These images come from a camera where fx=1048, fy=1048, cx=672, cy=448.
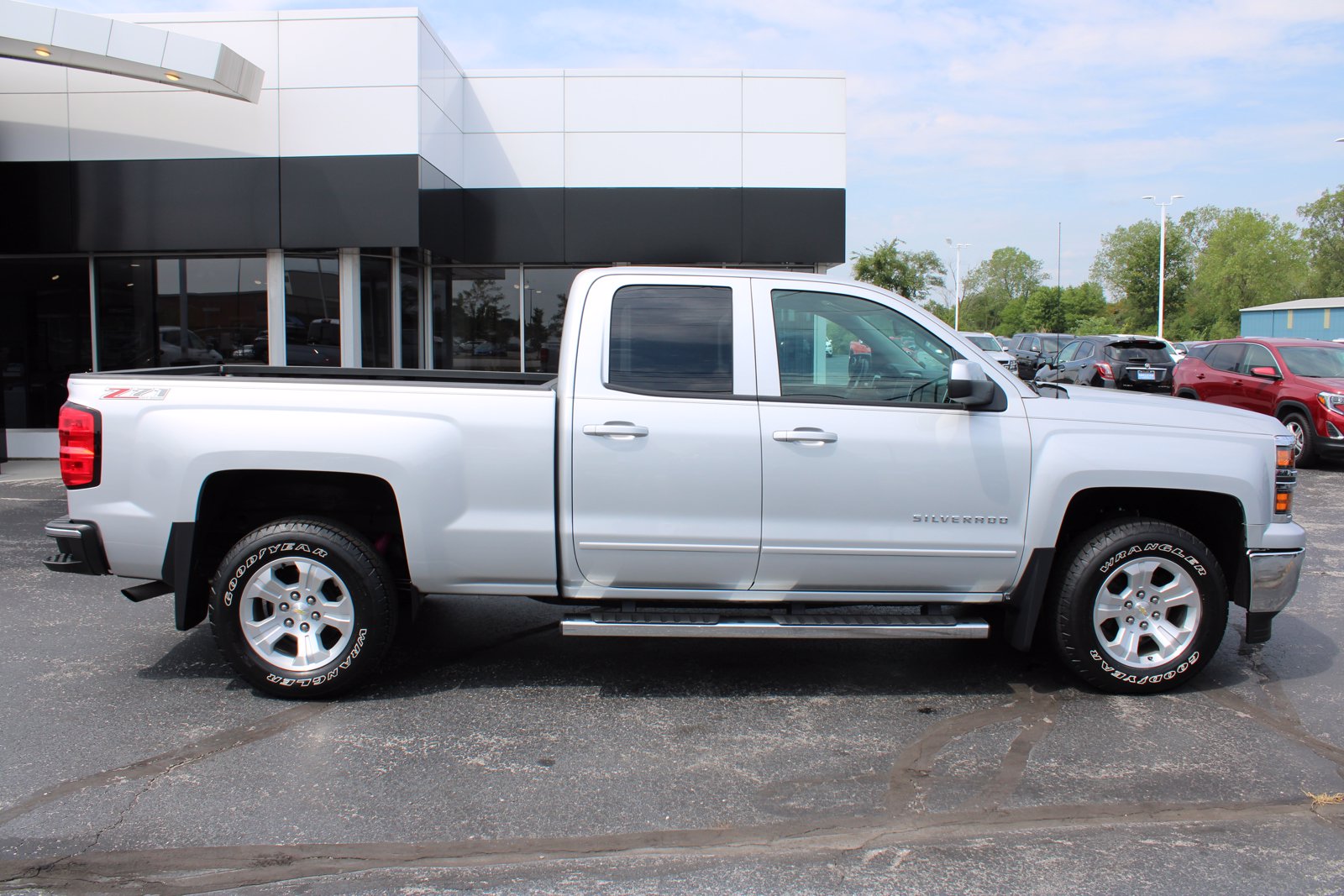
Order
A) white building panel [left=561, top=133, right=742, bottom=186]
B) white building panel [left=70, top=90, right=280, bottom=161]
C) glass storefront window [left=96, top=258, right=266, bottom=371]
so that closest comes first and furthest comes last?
white building panel [left=70, top=90, right=280, bottom=161] < glass storefront window [left=96, top=258, right=266, bottom=371] < white building panel [left=561, top=133, right=742, bottom=186]

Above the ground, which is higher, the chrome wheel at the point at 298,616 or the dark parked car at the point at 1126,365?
the dark parked car at the point at 1126,365

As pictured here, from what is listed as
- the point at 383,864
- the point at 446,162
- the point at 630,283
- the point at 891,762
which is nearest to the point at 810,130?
the point at 446,162

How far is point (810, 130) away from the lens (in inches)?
605

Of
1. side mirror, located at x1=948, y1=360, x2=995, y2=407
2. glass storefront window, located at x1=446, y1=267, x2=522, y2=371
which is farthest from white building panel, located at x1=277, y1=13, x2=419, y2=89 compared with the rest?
side mirror, located at x1=948, y1=360, x2=995, y2=407

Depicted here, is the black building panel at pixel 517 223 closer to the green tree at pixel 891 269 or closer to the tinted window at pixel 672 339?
the tinted window at pixel 672 339

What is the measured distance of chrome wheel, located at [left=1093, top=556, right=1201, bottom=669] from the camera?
16.2ft

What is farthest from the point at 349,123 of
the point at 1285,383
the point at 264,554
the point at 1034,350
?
the point at 1034,350

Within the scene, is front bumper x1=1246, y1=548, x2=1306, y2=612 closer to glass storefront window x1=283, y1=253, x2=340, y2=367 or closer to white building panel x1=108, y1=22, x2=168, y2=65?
glass storefront window x1=283, y1=253, x2=340, y2=367

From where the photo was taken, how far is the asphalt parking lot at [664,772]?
11.2 ft

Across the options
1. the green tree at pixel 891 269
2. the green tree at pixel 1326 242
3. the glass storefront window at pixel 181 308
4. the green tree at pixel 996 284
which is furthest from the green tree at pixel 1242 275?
the glass storefront window at pixel 181 308

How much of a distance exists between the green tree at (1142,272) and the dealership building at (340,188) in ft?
222

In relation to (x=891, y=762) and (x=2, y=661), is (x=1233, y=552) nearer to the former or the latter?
(x=891, y=762)

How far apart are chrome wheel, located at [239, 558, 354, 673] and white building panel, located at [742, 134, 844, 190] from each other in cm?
1182

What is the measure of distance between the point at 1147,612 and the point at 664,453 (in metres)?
2.43
